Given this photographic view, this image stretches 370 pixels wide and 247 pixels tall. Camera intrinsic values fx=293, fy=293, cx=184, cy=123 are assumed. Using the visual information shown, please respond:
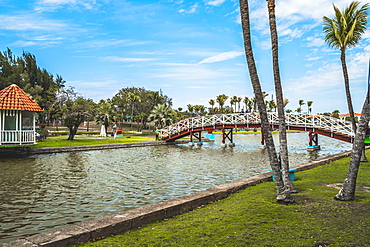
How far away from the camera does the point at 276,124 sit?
30.0 m

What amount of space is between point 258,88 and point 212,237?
3.93 m

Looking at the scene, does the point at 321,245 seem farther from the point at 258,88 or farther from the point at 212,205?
the point at 258,88

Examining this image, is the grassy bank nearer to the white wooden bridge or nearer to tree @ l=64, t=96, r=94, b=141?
the white wooden bridge

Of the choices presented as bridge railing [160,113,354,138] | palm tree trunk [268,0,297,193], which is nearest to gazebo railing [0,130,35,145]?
bridge railing [160,113,354,138]

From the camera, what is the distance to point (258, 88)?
7.27 meters

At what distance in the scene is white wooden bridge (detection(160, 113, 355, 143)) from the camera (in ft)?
86.3

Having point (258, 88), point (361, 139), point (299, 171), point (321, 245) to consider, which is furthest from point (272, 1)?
point (299, 171)

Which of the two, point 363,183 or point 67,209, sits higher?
point 363,183

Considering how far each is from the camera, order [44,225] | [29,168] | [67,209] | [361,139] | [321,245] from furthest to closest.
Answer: [29,168], [67,209], [44,225], [361,139], [321,245]

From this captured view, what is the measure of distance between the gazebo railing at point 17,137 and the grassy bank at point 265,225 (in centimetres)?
1963

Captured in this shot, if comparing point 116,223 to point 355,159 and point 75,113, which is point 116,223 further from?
point 75,113

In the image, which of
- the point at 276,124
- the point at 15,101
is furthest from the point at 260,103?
the point at 276,124

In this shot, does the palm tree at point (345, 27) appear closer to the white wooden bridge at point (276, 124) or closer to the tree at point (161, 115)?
the white wooden bridge at point (276, 124)

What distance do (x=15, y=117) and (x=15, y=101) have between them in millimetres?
1315
